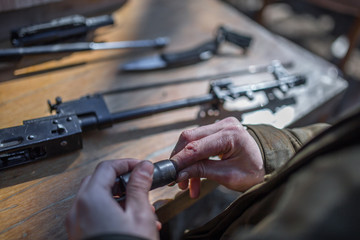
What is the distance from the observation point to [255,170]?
0.61m

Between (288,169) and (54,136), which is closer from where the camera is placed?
(288,169)

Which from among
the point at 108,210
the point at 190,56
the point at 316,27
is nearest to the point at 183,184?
the point at 108,210

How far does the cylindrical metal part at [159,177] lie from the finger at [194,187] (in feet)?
0.32

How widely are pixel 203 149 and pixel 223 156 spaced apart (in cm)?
7

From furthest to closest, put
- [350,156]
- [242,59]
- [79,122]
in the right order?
[242,59]
[79,122]
[350,156]

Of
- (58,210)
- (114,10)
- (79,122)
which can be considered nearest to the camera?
(58,210)

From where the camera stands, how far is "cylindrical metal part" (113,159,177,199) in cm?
47

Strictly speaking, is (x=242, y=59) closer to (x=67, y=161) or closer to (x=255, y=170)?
(x=255, y=170)

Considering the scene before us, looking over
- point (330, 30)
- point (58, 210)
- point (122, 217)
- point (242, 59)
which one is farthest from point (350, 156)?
point (330, 30)

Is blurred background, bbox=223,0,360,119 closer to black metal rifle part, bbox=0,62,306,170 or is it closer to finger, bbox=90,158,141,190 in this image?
black metal rifle part, bbox=0,62,306,170

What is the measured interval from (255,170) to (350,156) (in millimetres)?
313

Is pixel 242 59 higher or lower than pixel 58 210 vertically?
higher

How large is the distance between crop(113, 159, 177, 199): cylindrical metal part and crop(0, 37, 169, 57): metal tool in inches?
23.0

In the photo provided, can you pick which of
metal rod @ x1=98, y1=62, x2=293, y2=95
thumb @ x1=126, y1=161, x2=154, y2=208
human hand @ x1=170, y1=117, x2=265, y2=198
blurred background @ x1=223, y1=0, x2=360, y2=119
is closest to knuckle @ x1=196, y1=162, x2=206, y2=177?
human hand @ x1=170, y1=117, x2=265, y2=198
